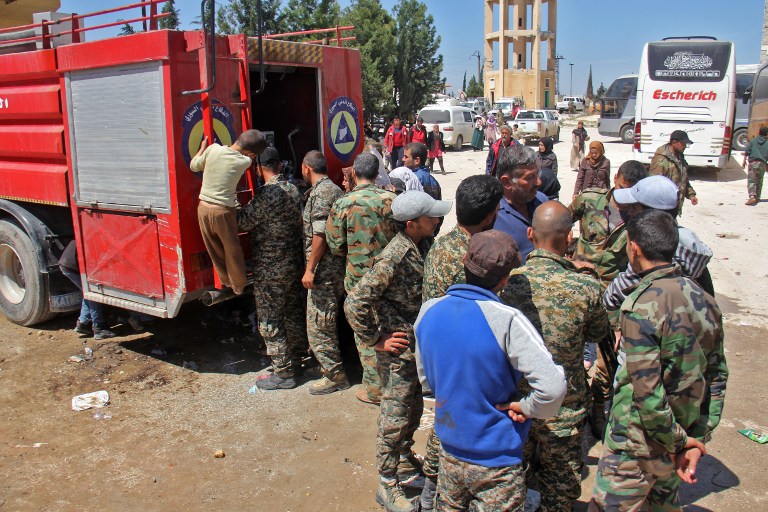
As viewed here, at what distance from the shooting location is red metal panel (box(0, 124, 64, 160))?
17.7ft

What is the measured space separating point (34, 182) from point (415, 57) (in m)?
28.1

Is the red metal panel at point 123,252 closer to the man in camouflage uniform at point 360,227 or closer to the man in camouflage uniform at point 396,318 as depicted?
the man in camouflage uniform at point 360,227

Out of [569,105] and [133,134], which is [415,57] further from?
[569,105]

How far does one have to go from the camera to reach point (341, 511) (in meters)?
3.57

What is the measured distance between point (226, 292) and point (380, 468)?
210 centimetres

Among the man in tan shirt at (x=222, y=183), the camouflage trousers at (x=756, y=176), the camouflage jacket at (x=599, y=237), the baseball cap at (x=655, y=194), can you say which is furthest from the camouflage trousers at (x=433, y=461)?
the camouflage trousers at (x=756, y=176)

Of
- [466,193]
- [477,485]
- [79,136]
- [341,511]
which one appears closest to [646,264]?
[466,193]

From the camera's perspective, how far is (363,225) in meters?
4.31

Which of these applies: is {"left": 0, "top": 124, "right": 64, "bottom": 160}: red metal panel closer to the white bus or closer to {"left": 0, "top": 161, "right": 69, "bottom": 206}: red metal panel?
{"left": 0, "top": 161, "right": 69, "bottom": 206}: red metal panel

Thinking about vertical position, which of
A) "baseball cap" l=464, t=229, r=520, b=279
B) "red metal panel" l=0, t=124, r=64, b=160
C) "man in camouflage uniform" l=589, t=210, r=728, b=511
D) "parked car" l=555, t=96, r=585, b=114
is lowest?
"man in camouflage uniform" l=589, t=210, r=728, b=511

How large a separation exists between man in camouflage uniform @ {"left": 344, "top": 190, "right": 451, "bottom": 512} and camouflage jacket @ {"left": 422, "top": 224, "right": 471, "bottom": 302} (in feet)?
1.12

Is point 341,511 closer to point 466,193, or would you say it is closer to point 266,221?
point 466,193

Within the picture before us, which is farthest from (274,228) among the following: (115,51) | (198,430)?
(115,51)

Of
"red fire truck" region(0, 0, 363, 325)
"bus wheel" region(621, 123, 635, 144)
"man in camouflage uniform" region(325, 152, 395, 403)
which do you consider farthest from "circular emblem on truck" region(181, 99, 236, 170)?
"bus wheel" region(621, 123, 635, 144)
